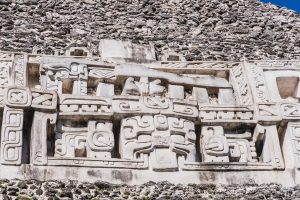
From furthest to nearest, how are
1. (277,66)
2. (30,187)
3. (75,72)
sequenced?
(277,66)
(75,72)
(30,187)

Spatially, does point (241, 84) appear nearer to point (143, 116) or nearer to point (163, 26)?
point (143, 116)

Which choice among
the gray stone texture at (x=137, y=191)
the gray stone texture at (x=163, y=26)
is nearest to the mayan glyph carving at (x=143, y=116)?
the gray stone texture at (x=137, y=191)

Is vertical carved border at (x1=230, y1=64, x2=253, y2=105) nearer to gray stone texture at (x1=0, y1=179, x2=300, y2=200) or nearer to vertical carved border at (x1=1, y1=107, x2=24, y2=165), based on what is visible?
gray stone texture at (x1=0, y1=179, x2=300, y2=200)

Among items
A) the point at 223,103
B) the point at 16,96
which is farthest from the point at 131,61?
the point at 16,96

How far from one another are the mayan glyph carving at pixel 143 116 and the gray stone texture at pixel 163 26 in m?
0.57

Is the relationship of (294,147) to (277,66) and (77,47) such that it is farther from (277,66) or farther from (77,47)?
(77,47)

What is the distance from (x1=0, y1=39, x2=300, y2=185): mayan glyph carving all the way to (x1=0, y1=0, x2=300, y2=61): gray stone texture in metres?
0.57

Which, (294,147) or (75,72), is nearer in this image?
(294,147)

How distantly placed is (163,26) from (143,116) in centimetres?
271

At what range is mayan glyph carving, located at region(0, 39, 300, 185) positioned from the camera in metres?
6.73

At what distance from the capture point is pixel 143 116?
7.07 m

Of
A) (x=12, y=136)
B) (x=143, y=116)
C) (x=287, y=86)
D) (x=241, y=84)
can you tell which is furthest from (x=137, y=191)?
(x=287, y=86)

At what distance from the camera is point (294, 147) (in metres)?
7.10

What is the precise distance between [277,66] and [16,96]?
113 inches
